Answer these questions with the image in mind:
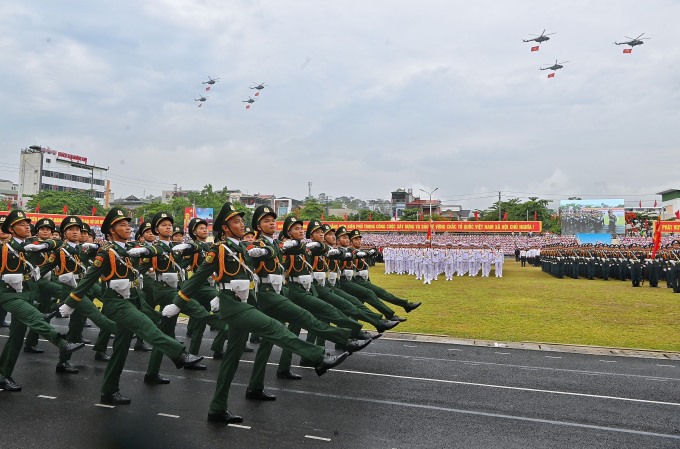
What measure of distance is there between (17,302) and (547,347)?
9.14 metres

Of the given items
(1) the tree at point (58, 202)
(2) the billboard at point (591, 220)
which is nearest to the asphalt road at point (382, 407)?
(2) the billboard at point (591, 220)

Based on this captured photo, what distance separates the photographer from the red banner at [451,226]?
5909cm

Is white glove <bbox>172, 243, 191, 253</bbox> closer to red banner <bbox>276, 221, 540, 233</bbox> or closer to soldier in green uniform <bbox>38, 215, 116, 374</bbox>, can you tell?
soldier in green uniform <bbox>38, 215, 116, 374</bbox>

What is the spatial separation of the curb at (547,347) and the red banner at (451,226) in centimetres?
4785

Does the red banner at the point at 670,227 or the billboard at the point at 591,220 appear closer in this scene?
the red banner at the point at 670,227

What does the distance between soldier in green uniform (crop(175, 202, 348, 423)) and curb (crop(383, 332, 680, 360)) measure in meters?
5.35

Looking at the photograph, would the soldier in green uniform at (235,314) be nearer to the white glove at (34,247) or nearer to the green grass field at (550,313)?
the white glove at (34,247)

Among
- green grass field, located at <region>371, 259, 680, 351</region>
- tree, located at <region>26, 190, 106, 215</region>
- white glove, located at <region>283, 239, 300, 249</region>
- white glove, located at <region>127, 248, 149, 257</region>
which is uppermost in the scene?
tree, located at <region>26, 190, 106, 215</region>

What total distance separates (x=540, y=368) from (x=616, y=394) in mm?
1511

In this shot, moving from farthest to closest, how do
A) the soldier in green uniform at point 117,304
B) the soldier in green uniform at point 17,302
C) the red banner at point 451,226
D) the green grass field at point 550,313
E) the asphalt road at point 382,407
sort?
the red banner at point 451,226 → the green grass field at point 550,313 → the soldier in green uniform at point 17,302 → the soldier in green uniform at point 117,304 → the asphalt road at point 382,407

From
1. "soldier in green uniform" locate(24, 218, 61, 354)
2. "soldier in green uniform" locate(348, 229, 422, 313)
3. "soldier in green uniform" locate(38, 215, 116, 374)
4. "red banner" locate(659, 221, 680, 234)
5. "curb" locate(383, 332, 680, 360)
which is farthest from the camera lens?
"red banner" locate(659, 221, 680, 234)

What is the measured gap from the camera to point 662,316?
1444 cm

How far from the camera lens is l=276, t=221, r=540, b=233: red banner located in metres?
59.1

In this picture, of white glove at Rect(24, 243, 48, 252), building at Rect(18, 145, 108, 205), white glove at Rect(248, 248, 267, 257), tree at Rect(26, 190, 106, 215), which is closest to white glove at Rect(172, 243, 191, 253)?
white glove at Rect(248, 248, 267, 257)
